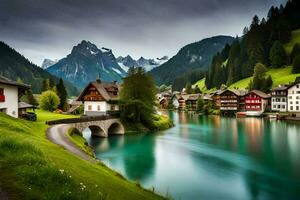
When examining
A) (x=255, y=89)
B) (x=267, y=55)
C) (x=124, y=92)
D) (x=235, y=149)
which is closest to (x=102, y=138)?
(x=124, y=92)

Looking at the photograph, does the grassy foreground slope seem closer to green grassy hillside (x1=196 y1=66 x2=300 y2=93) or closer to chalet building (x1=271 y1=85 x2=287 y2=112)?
chalet building (x1=271 y1=85 x2=287 y2=112)

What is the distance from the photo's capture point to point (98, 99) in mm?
84125

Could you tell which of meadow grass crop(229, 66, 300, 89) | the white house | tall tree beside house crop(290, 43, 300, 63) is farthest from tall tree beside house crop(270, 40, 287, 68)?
the white house

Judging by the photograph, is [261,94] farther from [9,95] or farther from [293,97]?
[9,95]

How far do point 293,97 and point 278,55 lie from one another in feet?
185

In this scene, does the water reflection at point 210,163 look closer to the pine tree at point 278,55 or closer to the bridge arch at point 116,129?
the bridge arch at point 116,129

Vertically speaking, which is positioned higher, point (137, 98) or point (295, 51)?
point (295, 51)

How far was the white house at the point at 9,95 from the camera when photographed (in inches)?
1694

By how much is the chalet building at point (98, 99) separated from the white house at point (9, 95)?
3494 cm

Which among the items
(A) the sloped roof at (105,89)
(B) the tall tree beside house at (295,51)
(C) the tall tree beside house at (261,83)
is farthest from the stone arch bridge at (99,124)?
(B) the tall tree beside house at (295,51)

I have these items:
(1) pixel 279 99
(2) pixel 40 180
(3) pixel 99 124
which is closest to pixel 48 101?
(3) pixel 99 124

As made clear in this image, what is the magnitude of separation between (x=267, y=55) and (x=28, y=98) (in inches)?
5506

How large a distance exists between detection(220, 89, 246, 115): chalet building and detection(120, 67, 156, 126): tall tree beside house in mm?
78350

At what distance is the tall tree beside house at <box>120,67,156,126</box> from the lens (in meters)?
80.9
